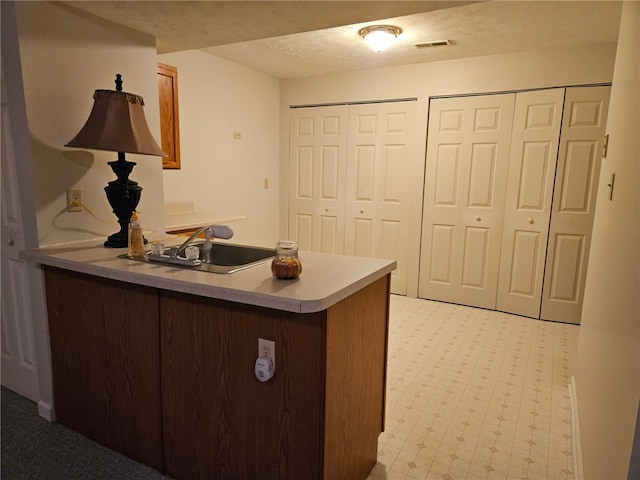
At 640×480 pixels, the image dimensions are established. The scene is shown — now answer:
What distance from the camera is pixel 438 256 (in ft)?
13.1

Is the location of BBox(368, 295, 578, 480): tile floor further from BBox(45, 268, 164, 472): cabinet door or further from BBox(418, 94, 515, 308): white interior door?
BBox(45, 268, 164, 472): cabinet door

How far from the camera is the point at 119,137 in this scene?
1.81m

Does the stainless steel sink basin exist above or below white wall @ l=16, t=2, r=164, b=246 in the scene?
below

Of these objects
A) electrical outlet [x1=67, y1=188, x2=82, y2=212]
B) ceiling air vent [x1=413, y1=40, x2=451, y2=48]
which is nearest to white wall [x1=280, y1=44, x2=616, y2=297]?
ceiling air vent [x1=413, y1=40, x2=451, y2=48]

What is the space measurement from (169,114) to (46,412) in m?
2.14

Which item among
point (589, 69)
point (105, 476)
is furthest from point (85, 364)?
point (589, 69)

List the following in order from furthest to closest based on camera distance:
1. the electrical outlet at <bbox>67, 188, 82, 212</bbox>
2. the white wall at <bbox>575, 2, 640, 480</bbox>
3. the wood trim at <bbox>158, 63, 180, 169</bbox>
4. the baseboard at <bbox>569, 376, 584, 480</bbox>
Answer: the wood trim at <bbox>158, 63, 180, 169</bbox> → the electrical outlet at <bbox>67, 188, 82, 212</bbox> → the baseboard at <bbox>569, 376, 584, 480</bbox> → the white wall at <bbox>575, 2, 640, 480</bbox>

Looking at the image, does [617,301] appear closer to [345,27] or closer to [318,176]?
[345,27]

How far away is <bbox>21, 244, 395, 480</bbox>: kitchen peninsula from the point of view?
130 cm

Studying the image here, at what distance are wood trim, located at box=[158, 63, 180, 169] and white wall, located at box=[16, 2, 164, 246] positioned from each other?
79cm

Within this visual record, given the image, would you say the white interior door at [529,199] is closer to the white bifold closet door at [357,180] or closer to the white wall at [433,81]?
the white wall at [433,81]

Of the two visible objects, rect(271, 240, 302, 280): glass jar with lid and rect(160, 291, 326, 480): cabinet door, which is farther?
rect(271, 240, 302, 280): glass jar with lid

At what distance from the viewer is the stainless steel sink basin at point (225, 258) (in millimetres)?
1572

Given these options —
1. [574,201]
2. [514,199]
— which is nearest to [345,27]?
[514,199]
